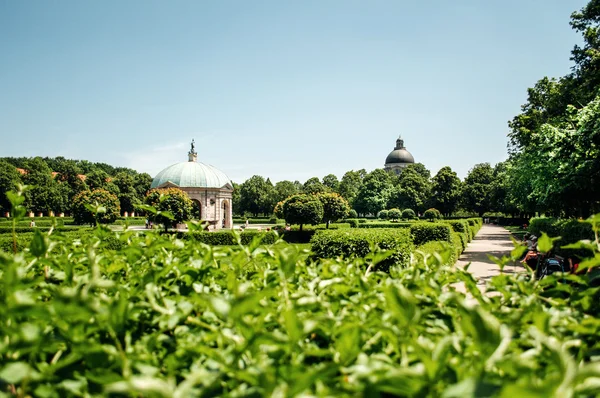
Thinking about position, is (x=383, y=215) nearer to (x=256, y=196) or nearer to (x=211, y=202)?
(x=256, y=196)

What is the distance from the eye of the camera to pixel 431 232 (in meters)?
17.6

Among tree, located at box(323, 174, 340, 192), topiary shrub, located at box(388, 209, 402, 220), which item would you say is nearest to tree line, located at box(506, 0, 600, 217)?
topiary shrub, located at box(388, 209, 402, 220)

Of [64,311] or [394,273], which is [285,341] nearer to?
[64,311]

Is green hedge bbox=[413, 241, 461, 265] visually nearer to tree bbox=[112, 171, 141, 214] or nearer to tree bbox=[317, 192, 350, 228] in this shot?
tree bbox=[317, 192, 350, 228]

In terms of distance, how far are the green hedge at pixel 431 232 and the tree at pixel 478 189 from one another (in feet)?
159

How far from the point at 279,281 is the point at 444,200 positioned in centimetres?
6379

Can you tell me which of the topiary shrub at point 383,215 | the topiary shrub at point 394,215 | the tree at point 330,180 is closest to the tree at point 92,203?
the topiary shrub at point 394,215

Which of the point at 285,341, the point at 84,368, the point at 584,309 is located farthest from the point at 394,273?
the point at 84,368

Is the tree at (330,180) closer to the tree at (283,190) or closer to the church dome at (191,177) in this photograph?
the tree at (283,190)

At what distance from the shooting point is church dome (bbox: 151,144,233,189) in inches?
1740

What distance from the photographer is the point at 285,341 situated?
967 millimetres

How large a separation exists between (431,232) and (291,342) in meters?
17.9

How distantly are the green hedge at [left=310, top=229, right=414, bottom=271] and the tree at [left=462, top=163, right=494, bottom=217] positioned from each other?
187 ft

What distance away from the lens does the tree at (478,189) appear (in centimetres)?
6203
